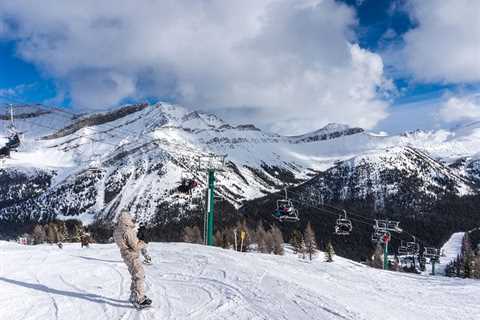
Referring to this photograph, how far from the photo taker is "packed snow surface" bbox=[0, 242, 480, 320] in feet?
37.1

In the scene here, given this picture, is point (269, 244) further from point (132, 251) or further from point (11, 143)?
point (132, 251)

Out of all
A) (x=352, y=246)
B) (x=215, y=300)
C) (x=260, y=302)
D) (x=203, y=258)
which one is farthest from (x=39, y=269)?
(x=352, y=246)

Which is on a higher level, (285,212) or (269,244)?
(285,212)

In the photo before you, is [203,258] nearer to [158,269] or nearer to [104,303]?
[158,269]

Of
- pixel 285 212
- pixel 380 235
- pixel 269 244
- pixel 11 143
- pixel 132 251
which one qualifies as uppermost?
pixel 11 143

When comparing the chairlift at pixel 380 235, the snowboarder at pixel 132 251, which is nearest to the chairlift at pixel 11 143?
the snowboarder at pixel 132 251

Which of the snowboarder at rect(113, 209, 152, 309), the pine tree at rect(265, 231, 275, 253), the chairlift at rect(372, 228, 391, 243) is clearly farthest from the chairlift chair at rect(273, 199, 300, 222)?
the pine tree at rect(265, 231, 275, 253)

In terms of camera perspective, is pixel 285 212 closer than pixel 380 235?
Yes

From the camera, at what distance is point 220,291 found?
13.2 metres

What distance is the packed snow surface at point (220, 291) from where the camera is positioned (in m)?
11.3

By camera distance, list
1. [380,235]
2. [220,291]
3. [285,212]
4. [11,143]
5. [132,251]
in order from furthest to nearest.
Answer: [380,235], [285,212], [11,143], [220,291], [132,251]

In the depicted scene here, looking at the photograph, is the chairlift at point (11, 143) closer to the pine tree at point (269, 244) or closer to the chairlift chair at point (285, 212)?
the chairlift chair at point (285, 212)

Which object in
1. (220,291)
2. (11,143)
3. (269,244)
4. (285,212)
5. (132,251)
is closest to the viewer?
(132,251)

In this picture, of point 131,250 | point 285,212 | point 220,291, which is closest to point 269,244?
point 285,212
